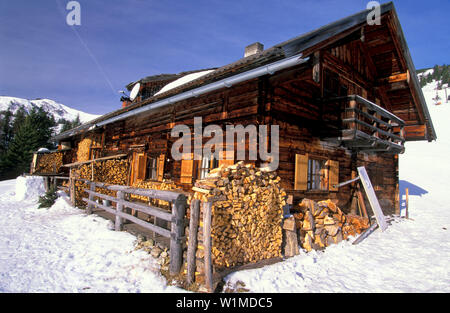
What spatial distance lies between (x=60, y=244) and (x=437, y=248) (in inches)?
415

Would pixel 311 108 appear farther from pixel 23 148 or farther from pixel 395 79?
pixel 23 148

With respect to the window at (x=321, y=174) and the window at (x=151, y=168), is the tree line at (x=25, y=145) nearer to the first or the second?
the window at (x=151, y=168)

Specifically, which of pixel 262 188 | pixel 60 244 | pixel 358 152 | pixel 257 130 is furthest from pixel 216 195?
pixel 358 152

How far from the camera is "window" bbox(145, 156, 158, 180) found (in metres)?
10.9

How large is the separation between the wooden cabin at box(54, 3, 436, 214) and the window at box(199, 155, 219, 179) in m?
0.05

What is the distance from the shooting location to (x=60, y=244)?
6.04 metres

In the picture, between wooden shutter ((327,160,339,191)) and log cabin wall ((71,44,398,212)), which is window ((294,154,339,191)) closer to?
wooden shutter ((327,160,339,191))

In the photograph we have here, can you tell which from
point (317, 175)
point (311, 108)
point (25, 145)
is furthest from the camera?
point (25, 145)

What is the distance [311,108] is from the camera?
8.24 meters

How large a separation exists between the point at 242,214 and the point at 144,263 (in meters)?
2.23

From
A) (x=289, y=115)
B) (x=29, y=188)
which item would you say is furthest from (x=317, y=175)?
(x=29, y=188)

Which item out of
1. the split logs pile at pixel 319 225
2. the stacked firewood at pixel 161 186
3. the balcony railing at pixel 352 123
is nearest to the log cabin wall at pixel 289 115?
the stacked firewood at pixel 161 186

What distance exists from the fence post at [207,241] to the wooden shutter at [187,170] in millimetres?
4076

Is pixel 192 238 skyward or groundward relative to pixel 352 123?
groundward
